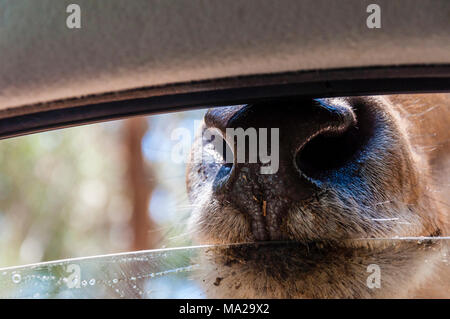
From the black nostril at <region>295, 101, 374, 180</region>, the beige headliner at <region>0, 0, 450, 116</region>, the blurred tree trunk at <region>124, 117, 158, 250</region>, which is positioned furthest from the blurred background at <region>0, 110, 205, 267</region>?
the beige headliner at <region>0, 0, 450, 116</region>

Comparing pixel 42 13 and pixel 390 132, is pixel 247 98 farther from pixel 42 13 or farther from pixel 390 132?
pixel 390 132

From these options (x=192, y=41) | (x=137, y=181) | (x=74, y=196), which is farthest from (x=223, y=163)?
(x=74, y=196)

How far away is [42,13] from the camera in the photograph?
0.70 metres

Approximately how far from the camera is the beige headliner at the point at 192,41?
2.14ft

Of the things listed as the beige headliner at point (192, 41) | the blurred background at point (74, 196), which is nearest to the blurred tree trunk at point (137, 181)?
the blurred background at point (74, 196)

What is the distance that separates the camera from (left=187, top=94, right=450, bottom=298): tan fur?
1086 millimetres

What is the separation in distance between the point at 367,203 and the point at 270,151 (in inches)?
11.4

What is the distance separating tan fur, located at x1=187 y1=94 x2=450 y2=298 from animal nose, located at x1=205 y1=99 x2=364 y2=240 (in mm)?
33

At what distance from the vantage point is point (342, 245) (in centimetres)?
112

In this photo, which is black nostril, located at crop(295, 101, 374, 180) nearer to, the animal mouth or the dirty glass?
the dirty glass

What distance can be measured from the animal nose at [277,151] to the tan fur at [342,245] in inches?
1.3

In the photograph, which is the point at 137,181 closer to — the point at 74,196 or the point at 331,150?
the point at 74,196

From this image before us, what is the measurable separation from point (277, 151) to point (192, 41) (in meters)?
0.40

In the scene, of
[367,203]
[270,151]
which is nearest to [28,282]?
[270,151]
